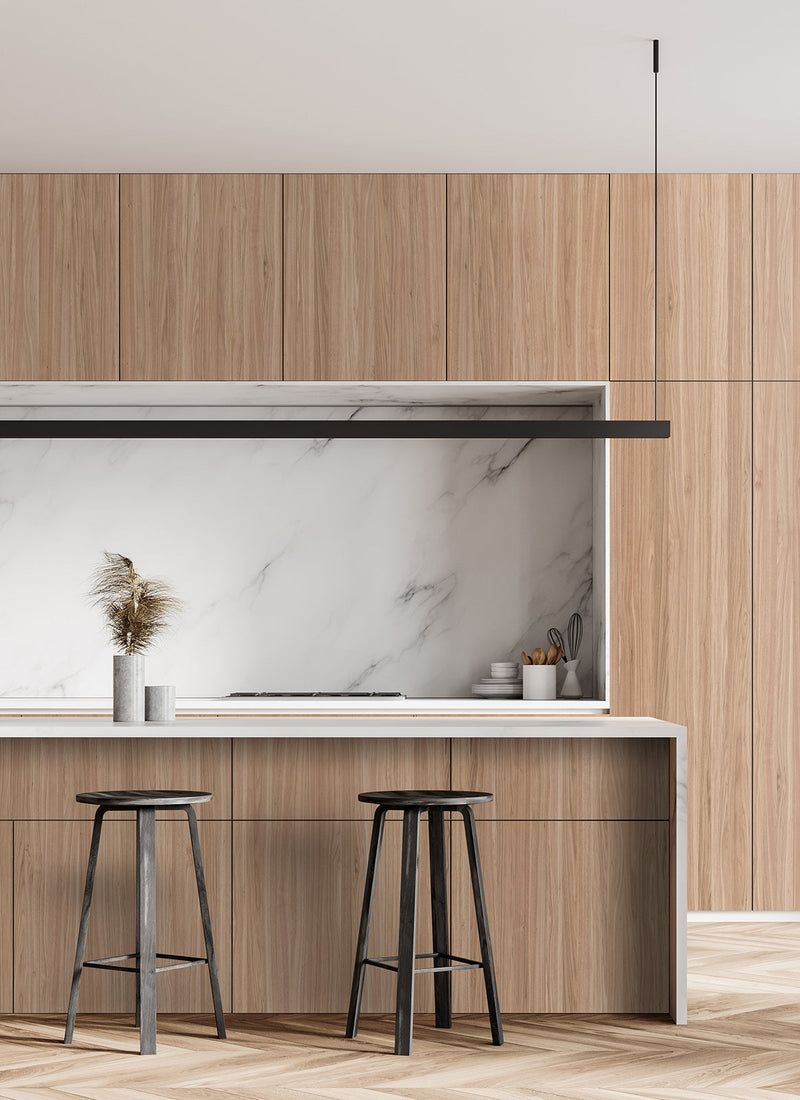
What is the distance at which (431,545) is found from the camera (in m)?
5.84

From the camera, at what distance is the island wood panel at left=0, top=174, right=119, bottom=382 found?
17.3 ft

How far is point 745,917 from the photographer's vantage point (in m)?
5.25

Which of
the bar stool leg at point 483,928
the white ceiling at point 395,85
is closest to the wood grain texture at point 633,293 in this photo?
the white ceiling at point 395,85

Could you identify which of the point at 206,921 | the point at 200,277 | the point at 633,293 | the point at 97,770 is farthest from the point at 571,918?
the point at 200,277

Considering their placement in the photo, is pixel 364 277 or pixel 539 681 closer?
pixel 364 277

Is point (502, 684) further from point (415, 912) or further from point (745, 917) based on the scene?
point (415, 912)

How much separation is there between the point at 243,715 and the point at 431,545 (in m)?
1.21

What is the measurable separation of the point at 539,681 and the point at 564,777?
5.29ft

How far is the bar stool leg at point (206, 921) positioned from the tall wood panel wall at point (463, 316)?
2.23 m

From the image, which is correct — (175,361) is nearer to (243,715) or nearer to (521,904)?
(243,715)

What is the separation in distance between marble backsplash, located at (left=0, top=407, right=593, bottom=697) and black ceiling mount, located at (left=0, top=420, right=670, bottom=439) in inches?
70.2

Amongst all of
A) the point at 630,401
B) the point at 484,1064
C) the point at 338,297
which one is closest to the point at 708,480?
the point at 630,401

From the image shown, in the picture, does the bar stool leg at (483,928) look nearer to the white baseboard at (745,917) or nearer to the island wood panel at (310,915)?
the island wood panel at (310,915)

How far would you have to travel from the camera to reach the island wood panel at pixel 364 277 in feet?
17.3
